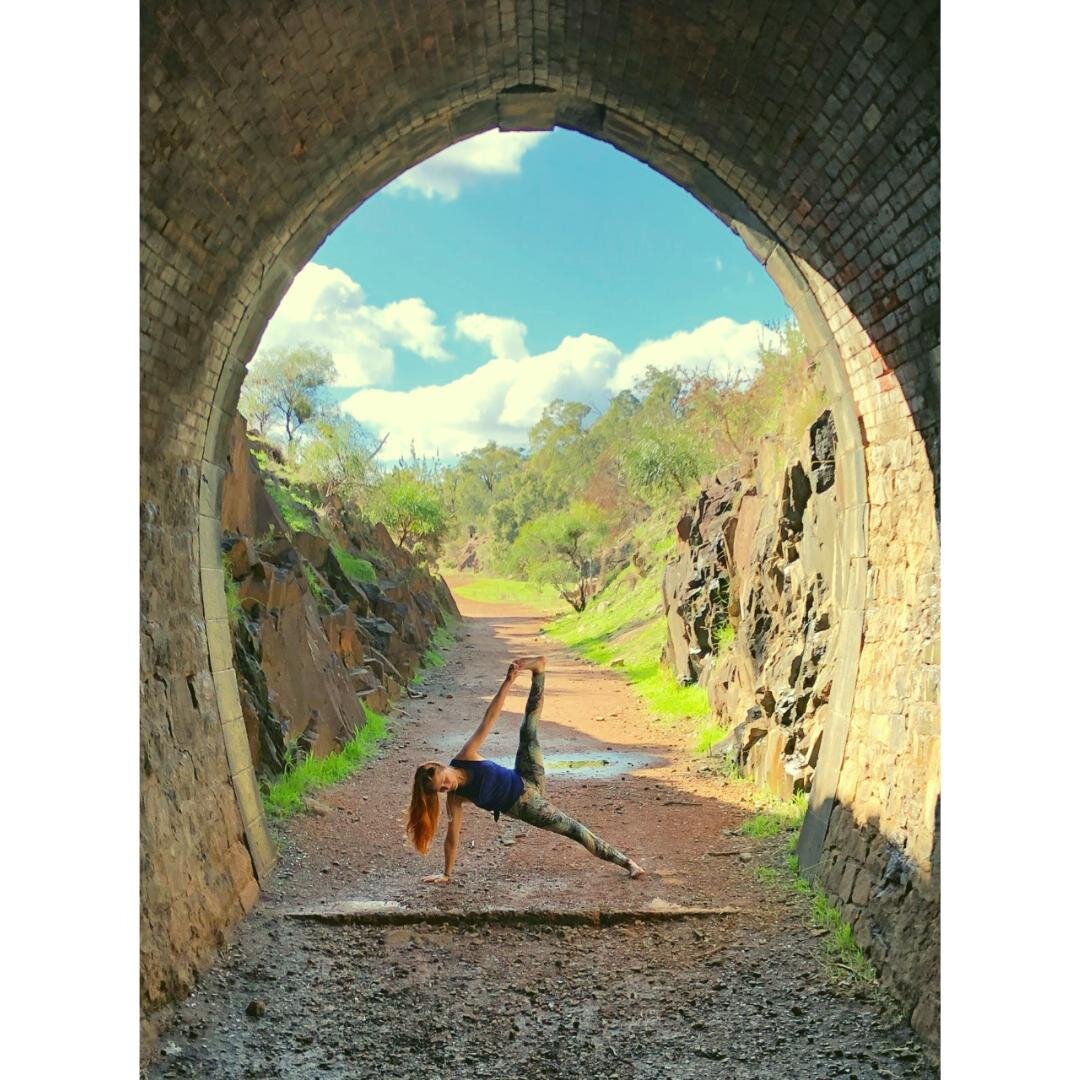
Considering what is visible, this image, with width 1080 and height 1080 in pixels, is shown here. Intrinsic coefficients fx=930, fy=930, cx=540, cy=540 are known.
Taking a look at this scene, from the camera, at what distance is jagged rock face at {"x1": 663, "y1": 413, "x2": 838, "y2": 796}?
8.07 metres

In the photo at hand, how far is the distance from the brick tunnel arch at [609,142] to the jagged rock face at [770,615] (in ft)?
5.45

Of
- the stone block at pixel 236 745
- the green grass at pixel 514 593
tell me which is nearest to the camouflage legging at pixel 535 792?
the stone block at pixel 236 745

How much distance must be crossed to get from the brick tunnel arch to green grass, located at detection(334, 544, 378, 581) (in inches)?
352

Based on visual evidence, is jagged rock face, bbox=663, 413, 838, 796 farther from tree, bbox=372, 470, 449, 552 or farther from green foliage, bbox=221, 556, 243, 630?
tree, bbox=372, 470, 449, 552

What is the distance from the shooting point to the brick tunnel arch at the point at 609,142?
466 cm

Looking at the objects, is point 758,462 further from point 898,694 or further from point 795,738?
point 898,694

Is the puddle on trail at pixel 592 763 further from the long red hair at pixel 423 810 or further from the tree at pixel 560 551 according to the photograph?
the tree at pixel 560 551

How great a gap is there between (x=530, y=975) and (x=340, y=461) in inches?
628

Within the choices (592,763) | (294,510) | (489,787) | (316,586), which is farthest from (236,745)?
(294,510)

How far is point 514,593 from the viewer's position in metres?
20.0

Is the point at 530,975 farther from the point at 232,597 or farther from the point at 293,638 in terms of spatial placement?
the point at 293,638

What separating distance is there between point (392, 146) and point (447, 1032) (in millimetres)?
5543

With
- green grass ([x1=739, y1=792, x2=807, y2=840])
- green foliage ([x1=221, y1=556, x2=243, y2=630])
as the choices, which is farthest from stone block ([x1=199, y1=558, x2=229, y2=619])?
green grass ([x1=739, y1=792, x2=807, y2=840])

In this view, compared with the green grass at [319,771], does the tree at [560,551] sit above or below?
above
